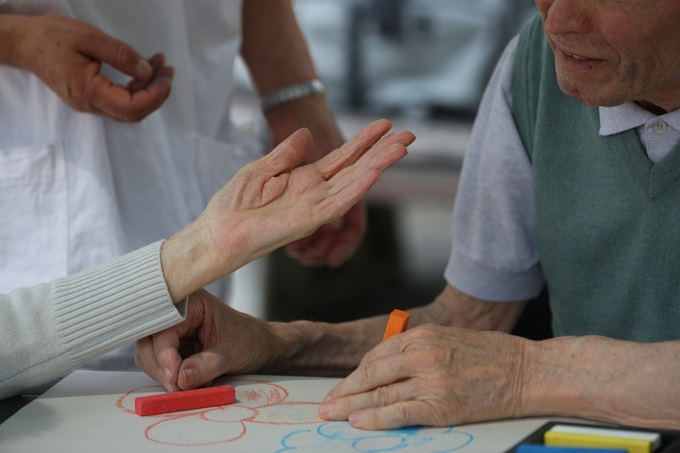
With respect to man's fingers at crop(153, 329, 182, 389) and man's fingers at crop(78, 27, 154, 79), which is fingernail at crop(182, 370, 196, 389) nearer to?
man's fingers at crop(153, 329, 182, 389)

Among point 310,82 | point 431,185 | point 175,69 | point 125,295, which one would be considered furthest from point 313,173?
point 431,185

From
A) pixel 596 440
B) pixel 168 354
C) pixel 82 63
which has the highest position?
pixel 82 63

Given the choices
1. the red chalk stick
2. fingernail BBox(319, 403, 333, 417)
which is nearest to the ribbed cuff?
the red chalk stick

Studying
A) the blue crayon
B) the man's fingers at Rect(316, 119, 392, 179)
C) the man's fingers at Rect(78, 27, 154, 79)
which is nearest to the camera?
the blue crayon

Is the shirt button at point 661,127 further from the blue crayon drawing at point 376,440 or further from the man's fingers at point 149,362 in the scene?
the man's fingers at point 149,362

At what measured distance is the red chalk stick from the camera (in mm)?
1266

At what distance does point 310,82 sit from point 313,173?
2.42 feet

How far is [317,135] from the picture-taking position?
80.7 inches

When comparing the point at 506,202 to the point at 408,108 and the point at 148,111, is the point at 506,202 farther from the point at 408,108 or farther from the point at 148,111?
the point at 408,108

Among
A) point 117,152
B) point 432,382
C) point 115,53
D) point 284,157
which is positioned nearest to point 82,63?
point 115,53

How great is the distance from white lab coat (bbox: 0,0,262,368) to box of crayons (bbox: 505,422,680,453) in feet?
2.51

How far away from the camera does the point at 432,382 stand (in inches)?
48.5

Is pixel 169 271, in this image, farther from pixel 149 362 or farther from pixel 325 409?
pixel 325 409

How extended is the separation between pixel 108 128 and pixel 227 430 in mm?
718
